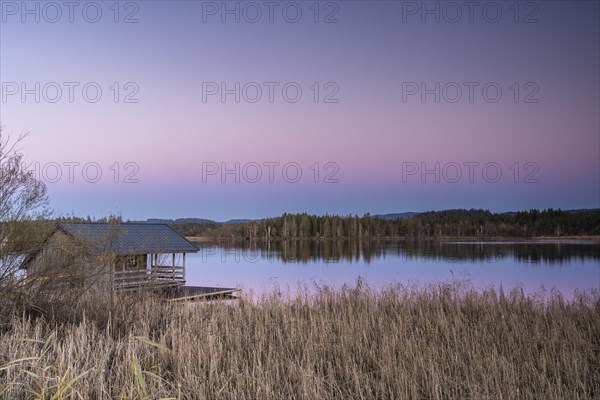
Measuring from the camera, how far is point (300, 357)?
325 inches

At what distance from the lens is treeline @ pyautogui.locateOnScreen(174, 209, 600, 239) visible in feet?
390

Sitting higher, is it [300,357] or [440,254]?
[300,357]

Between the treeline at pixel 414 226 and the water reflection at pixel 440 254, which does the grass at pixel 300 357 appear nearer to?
the water reflection at pixel 440 254

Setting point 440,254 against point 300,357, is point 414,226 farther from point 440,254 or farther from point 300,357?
point 300,357

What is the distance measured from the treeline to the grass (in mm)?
107246

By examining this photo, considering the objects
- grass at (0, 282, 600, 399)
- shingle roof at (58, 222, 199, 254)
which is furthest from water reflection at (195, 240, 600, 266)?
grass at (0, 282, 600, 399)

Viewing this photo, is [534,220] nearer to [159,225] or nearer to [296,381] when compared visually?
[159,225]

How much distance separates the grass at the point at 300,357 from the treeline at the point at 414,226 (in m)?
107

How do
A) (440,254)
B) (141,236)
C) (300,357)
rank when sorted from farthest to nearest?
1. (440,254)
2. (141,236)
3. (300,357)

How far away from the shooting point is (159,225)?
1044 inches

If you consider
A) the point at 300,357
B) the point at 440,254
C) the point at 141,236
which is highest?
the point at 141,236

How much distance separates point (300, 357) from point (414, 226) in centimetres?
13558

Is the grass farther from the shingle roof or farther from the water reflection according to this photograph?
the water reflection

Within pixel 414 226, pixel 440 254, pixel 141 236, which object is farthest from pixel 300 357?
pixel 414 226
